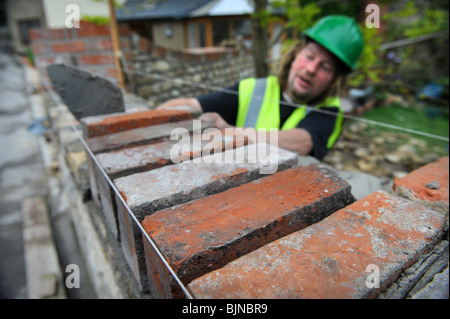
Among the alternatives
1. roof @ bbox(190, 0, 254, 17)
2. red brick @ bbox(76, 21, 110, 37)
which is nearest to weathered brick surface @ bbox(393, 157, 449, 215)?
red brick @ bbox(76, 21, 110, 37)

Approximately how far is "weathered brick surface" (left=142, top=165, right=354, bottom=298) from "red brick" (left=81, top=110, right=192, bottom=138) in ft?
2.29

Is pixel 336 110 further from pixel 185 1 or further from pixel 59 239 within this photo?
pixel 185 1

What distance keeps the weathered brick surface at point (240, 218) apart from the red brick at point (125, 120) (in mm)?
697

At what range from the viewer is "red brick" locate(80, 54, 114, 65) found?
337 cm

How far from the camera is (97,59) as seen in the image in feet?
11.3

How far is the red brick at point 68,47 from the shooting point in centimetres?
322

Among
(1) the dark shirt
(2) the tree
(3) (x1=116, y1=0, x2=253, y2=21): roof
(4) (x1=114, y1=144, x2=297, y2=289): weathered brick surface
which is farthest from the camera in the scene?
(3) (x1=116, y1=0, x2=253, y2=21): roof

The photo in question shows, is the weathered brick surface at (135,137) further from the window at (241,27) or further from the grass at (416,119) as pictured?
the window at (241,27)

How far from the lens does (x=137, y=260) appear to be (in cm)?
92

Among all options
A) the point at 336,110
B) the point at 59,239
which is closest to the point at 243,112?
the point at 336,110

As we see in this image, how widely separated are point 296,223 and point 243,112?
1716 millimetres

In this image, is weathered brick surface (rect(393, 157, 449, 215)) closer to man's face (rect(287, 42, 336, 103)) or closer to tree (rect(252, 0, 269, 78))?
man's face (rect(287, 42, 336, 103))

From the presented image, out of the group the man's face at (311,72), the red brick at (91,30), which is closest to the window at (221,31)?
the red brick at (91,30)

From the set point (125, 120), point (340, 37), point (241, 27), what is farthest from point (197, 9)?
point (125, 120)
